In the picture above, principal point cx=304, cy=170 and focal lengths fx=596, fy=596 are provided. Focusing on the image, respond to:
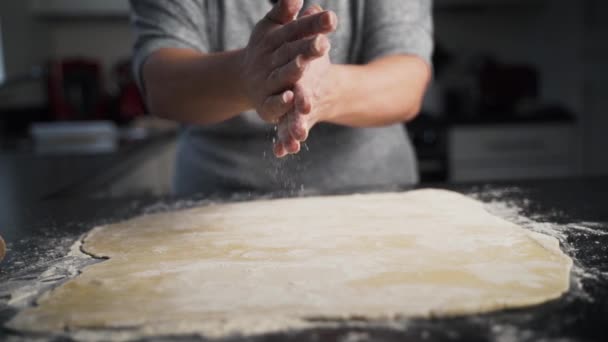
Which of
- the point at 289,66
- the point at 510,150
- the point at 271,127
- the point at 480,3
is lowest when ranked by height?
the point at 510,150

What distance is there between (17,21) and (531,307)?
9.21ft

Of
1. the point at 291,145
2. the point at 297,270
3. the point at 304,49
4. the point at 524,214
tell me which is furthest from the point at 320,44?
the point at 524,214

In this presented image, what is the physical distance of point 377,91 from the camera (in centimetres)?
95

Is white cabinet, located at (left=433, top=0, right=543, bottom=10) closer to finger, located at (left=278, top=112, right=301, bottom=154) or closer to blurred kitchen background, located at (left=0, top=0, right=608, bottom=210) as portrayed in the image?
blurred kitchen background, located at (left=0, top=0, right=608, bottom=210)

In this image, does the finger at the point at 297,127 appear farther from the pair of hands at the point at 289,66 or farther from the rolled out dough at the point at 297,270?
the rolled out dough at the point at 297,270

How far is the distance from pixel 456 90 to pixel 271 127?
6.55ft

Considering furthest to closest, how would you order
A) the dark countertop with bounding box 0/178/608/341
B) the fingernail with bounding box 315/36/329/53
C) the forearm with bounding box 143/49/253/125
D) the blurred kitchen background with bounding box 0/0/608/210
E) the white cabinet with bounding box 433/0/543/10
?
the white cabinet with bounding box 433/0/543/10, the blurred kitchen background with bounding box 0/0/608/210, the forearm with bounding box 143/49/253/125, the fingernail with bounding box 315/36/329/53, the dark countertop with bounding box 0/178/608/341

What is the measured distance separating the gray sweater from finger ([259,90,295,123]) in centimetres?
32

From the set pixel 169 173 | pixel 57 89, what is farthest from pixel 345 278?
pixel 57 89

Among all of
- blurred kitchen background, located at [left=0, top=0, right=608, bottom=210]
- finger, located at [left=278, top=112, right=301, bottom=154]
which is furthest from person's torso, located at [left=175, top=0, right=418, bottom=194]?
blurred kitchen background, located at [left=0, top=0, right=608, bottom=210]

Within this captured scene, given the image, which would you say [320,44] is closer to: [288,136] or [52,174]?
[288,136]

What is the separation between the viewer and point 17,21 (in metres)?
2.73

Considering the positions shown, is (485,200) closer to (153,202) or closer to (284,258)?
(284,258)

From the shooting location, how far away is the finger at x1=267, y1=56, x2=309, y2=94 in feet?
2.20
